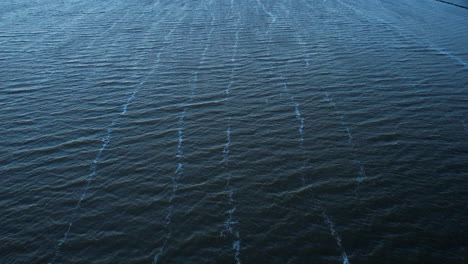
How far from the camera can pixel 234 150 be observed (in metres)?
30.5

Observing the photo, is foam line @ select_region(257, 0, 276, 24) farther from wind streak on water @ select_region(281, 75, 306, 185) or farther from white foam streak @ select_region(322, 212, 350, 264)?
white foam streak @ select_region(322, 212, 350, 264)

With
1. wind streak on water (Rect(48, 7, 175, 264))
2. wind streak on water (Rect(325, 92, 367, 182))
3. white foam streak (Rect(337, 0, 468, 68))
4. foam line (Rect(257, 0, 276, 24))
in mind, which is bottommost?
wind streak on water (Rect(48, 7, 175, 264))

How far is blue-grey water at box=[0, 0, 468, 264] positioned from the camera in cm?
2192

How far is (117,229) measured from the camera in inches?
901

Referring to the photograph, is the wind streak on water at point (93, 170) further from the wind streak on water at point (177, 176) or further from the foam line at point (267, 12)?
the foam line at point (267, 12)

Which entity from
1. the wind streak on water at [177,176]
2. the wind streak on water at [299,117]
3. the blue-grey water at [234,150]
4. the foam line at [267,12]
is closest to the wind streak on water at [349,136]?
the blue-grey water at [234,150]

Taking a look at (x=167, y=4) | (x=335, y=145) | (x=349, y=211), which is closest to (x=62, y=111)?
(x=335, y=145)

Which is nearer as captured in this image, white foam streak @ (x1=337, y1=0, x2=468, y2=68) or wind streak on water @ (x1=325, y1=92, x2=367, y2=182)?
wind streak on water @ (x1=325, y1=92, x2=367, y2=182)

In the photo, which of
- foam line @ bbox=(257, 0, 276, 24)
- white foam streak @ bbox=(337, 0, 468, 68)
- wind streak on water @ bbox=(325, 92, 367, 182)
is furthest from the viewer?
foam line @ bbox=(257, 0, 276, 24)

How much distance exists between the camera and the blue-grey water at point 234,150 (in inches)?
863

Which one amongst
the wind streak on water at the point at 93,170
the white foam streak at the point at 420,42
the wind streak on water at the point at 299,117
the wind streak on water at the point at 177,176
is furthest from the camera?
the white foam streak at the point at 420,42

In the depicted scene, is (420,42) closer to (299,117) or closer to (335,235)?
(299,117)

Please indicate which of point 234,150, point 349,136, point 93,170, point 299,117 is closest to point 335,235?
point 234,150

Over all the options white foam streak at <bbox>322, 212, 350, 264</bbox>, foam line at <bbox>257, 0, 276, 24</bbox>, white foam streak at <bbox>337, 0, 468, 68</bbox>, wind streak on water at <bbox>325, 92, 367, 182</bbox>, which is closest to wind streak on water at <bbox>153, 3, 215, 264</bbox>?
white foam streak at <bbox>322, 212, 350, 264</bbox>
